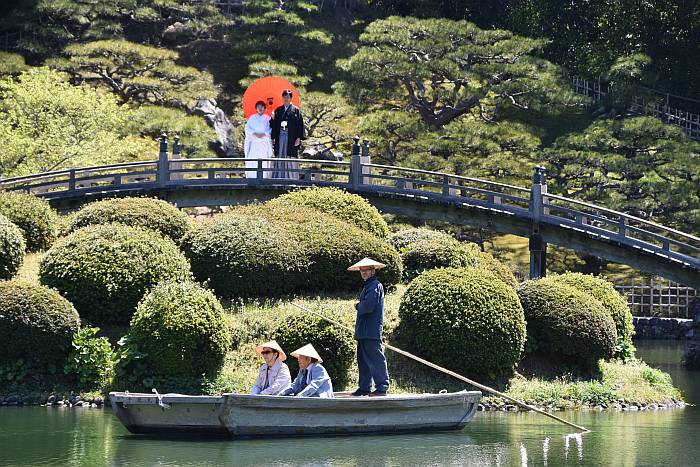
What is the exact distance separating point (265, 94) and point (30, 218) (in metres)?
8.87

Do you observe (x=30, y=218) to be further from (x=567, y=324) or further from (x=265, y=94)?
(x=567, y=324)

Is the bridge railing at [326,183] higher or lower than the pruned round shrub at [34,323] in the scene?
higher

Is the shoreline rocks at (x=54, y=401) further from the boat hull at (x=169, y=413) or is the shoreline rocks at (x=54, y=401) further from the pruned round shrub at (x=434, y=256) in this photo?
the pruned round shrub at (x=434, y=256)

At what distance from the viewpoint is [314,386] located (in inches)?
741

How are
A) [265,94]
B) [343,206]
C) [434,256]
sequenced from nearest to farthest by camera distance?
[434,256] → [343,206] → [265,94]

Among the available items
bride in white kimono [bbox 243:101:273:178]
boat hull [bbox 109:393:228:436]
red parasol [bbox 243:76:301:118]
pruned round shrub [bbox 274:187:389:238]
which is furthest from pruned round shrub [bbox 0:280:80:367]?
red parasol [bbox 243:76:301:118]

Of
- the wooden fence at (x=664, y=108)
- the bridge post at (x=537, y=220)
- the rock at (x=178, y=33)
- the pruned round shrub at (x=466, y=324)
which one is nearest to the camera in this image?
the pruned round shrub at (x=466, y=324)

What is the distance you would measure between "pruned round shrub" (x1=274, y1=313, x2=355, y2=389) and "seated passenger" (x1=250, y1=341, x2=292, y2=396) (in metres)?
2.93

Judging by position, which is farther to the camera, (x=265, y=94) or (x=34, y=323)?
(x=265, y=94)

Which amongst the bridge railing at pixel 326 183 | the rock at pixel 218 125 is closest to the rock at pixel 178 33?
the rock at pixel 218 125

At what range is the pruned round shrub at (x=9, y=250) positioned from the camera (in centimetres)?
2511

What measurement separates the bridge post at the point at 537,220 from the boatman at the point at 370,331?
12684mm

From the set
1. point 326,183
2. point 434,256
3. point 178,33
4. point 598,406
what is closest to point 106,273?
point 434,256

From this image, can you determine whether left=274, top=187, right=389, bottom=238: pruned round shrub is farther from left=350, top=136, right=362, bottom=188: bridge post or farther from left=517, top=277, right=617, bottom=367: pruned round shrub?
left=350, top=136, right=362, bottom=188: bridge post
